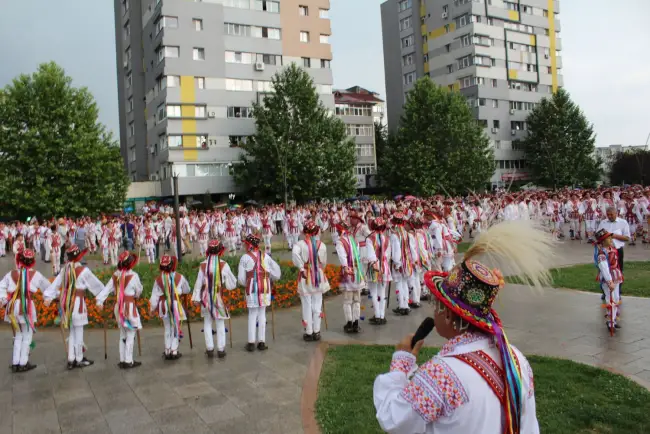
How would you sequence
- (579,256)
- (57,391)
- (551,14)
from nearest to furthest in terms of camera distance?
(57,391)
(579,256)
(551,14)

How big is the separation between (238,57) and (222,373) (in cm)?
4749

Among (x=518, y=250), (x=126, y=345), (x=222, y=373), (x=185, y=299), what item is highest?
(x=518, y=250)

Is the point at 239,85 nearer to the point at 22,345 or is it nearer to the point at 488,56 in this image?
the point at 488,56

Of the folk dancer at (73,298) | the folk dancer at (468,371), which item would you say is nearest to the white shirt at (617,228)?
the folk dancer at (468,371)

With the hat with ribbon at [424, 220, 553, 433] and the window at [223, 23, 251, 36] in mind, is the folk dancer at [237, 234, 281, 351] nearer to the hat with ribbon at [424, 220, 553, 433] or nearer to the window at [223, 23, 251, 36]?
the hat with ribbon at [424, 220, 553, 433]

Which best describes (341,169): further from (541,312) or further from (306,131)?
(541,312)

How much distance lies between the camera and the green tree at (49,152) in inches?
1405

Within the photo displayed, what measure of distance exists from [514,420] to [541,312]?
8581mm

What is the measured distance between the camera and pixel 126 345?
8180 mm

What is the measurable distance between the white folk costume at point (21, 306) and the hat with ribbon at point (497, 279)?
25.0ft

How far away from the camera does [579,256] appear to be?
59.8 feet

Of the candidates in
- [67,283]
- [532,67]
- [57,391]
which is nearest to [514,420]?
[57,391]

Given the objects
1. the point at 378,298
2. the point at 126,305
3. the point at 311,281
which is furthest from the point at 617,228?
the point at 126,305

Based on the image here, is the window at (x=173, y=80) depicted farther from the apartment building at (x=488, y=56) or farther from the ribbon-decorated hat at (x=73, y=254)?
the ribbon-decorated hat at (x=73, y=254)
